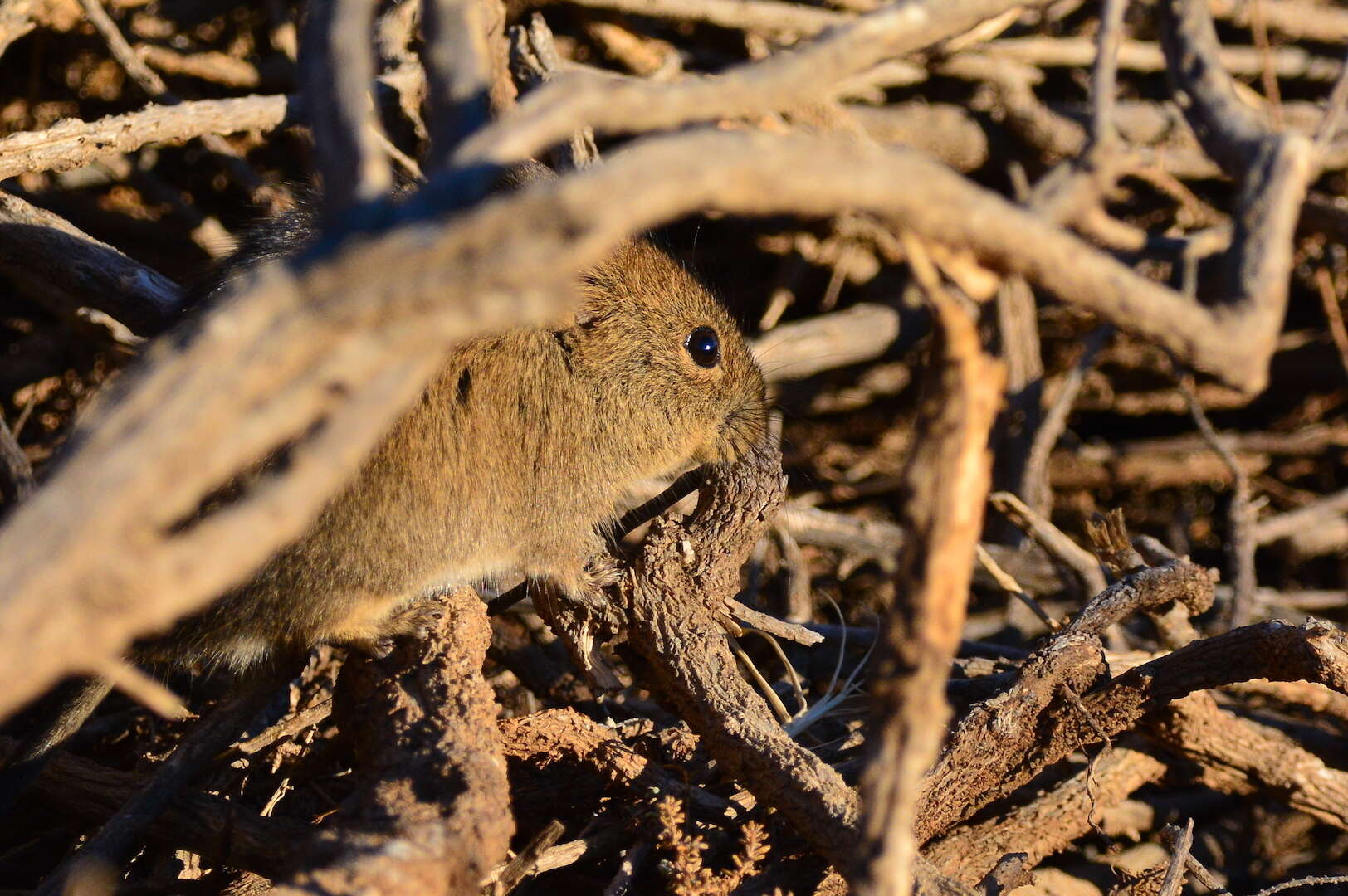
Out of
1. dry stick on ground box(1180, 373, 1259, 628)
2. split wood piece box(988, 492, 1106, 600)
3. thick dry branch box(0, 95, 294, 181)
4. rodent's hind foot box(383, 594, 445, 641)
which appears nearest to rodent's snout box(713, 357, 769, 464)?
split wood piece box(988, 492, 1106, 600)

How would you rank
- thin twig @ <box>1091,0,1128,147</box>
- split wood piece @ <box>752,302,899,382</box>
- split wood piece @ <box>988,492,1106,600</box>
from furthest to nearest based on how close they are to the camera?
split wood piece @ <box>752,302,899,382</box> → split wood piece @ <box>988,492,1106,600</box> → thin twig @ <box>1091,0,1128,147</box>

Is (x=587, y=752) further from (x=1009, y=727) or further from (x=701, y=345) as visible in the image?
(x=701, y=345)

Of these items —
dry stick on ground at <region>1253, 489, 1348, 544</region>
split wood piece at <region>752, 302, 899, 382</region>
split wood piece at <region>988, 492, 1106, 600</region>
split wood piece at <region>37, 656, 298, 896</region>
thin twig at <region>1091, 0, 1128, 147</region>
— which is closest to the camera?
thin twig at <region>1091, 0, 1128, 147</region>

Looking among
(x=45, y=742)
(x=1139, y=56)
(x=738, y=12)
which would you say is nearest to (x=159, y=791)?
(x=45, y=742)

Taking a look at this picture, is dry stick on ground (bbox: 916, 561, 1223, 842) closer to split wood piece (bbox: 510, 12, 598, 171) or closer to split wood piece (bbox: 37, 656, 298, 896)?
split wood piece (bbox: 37, 656, 298, 896)

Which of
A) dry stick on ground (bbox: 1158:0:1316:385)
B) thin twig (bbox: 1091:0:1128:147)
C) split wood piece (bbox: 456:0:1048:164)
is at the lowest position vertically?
dry stick on ground (bbox: 1158:0:1316:385)

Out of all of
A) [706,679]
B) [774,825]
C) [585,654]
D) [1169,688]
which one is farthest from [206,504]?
[1169,688]

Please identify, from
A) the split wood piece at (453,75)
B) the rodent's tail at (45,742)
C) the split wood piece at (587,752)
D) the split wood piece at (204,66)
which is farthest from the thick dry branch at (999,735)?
the split wood piece at (204,66)

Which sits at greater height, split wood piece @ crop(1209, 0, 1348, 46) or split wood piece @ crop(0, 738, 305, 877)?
split wood piece @ crop(1209, 0, 1348, 46)
